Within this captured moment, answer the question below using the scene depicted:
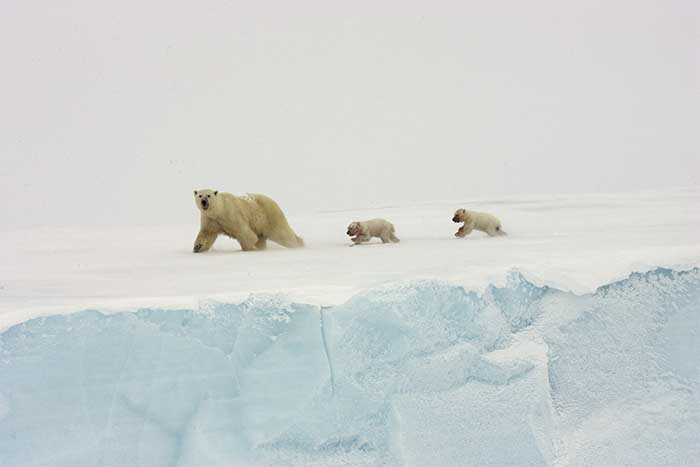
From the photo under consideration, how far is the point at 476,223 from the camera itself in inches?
230

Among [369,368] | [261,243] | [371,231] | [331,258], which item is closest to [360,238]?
[371,231]

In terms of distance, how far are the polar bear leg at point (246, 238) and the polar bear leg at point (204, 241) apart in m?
0.16

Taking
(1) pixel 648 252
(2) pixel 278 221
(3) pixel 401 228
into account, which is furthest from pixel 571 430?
(3) pixel 401 228

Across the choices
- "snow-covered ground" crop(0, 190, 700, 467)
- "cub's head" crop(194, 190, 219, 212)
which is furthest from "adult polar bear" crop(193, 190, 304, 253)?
"snow-covered ground" crop(0, 190, 700, 467)

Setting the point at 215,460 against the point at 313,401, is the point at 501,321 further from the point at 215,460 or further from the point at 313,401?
the point at 215,460

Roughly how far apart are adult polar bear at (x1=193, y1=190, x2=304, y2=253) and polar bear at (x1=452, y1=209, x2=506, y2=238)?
3.40 feet

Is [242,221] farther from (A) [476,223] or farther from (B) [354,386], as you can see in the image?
(B) [354,386]

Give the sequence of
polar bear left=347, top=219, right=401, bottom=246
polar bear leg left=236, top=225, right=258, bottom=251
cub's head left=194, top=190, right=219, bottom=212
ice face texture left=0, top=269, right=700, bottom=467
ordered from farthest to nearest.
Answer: polar bear left=347, top=219, right=401, bottom=246 → polar bear leg left=236, top=225, right=258, bottom=251 → cub's head left=194, top=190, right=219, bottom=212 → ice face texture left=0, top=269, right=700, bottom=467

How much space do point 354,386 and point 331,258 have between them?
4.70 feet

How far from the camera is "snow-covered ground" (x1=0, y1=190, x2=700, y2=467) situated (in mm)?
3113

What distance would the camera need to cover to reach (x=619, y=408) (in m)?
3.40

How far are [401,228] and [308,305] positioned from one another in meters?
3.30

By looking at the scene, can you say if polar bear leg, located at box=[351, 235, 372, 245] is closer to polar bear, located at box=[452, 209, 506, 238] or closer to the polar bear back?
polar bear, located at box=[452, 209, 506, 238]

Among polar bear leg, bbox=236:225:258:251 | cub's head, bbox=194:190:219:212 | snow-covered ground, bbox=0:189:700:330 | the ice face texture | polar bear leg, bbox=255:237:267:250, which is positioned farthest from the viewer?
polar bear leg, bbox=255:237:267:250
